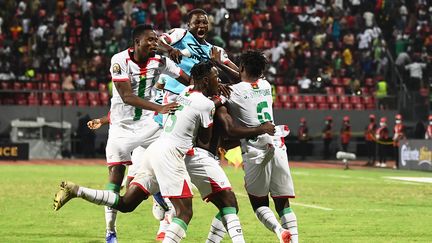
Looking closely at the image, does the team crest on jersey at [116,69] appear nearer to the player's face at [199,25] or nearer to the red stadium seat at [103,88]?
the player's face at [199,25]

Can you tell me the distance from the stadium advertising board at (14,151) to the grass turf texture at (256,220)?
9.17 meters

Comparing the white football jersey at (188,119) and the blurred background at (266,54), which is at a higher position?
the white football jersey at (188,119)

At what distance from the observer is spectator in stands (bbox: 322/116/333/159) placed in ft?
126

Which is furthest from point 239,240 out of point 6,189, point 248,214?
point 6,189

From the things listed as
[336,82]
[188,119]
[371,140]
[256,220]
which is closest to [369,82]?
[336,82]

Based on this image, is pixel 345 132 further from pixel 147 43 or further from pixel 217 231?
pixel 217 231

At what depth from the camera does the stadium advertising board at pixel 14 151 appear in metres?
36.0

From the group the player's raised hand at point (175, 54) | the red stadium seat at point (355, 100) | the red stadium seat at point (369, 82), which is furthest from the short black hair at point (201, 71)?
the red stadium seat at point (369, 82)

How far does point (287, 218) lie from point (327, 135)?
90.1ft

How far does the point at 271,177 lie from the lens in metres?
11.3

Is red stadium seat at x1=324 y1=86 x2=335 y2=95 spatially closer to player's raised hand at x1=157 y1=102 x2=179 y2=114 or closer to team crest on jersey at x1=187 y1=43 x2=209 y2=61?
team crest on jersey at x1=187 y1=43 x2=209 y2=61

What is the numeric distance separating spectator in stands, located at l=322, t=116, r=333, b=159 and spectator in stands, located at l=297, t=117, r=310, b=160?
26.5 inches

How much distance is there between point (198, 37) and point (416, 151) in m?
21.8

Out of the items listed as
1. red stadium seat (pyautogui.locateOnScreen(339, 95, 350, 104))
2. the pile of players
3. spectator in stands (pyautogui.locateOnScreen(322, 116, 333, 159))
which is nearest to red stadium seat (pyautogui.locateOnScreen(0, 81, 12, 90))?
spectator in stands (pyautogui.locateOnScreen(322, 116, 333, 159))
